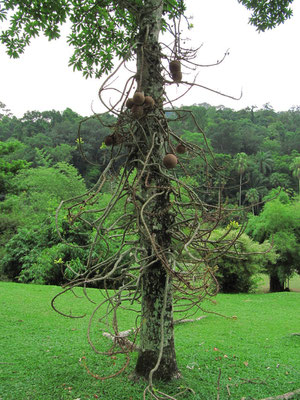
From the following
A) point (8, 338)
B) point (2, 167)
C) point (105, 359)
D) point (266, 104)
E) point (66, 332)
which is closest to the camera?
point (105, 359)

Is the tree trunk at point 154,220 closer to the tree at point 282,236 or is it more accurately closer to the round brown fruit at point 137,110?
the round brown fruit at point 137,110

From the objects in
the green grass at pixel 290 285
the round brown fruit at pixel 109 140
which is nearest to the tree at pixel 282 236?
the green grass at pixel 290 285

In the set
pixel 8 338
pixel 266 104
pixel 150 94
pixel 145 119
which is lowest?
pixel 8 338

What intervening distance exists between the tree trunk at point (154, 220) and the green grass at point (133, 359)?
25 cm

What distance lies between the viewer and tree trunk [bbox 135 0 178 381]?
2.59 meters

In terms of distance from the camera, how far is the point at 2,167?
1266 centimetres

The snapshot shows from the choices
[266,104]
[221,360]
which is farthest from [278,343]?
[266,104]

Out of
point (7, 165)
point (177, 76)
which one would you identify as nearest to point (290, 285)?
point (7, 165)

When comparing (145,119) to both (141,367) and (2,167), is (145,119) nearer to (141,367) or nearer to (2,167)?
(141,367)

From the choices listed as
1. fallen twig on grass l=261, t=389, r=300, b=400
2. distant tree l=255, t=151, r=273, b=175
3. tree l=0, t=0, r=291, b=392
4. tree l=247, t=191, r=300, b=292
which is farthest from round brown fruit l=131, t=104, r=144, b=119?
distant tree l=255, t=151, r=273, b=175

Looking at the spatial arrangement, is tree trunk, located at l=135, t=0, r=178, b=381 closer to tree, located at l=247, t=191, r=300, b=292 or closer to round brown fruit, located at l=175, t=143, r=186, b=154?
round brown fruit, located at l=175, t=143, r=186, b=154

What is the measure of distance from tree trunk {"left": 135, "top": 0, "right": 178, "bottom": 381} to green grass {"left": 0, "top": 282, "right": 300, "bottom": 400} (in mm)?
247

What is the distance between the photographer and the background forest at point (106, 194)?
13.3 ft

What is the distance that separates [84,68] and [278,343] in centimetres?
464
